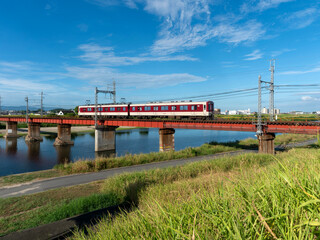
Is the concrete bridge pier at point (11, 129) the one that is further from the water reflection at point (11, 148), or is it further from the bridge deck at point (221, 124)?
the bridge deck at point (221, 124)

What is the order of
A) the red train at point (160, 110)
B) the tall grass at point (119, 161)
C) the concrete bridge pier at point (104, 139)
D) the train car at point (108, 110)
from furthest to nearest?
the train car at point (108, 110)
the concrete bridge pier at point (104, 139)
the red train at point (160, 110)
the tall grass at point (119, 161)

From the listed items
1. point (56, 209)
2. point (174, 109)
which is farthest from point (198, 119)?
point (56, 209)

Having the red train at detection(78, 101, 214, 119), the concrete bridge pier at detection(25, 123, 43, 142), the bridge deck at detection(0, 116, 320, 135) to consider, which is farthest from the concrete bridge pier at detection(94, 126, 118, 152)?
the concrete bridge pier at detection(25, 123, 43, 142)

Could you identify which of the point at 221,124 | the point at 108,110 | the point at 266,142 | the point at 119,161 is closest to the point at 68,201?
the point at 119,161

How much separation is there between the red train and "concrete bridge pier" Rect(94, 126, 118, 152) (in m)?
3.71

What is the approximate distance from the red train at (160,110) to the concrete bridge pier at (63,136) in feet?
27.6

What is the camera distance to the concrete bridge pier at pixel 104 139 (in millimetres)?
41438

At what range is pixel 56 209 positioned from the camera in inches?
398

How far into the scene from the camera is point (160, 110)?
37125mm

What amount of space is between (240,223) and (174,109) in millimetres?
33597

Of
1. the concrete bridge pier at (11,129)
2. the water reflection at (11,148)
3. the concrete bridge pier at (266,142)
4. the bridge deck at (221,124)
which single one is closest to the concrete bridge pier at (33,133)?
the water reflection at (11,148)

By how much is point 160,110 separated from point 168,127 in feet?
12.6

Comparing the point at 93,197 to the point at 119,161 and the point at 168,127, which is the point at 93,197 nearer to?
the point at 119,161

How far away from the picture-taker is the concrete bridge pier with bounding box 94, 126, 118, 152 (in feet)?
136
